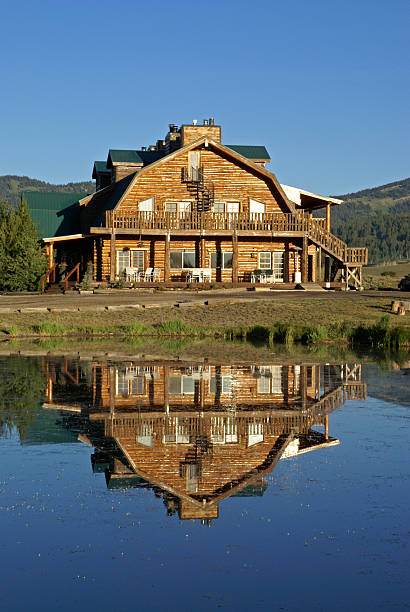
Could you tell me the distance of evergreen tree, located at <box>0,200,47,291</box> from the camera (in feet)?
141

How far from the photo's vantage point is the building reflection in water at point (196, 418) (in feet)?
30.5

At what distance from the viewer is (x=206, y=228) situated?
45188 millimetres

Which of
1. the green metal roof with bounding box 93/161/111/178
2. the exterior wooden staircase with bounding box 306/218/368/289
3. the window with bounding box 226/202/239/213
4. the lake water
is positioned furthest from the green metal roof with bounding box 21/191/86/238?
the lake water

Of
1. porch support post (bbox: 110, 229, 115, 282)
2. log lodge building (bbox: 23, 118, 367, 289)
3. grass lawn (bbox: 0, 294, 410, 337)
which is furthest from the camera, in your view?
log lodge building (bbox: 23, 118, 367, 289)

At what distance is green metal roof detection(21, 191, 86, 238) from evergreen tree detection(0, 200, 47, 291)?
649 centimetres

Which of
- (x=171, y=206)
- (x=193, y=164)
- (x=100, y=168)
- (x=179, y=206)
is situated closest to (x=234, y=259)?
(x=179, y=206)

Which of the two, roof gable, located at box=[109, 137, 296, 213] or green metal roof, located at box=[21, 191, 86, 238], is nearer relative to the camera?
roof gable, located at box=[109, 137, 296, 213]

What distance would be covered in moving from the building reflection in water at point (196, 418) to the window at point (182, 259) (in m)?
26.2

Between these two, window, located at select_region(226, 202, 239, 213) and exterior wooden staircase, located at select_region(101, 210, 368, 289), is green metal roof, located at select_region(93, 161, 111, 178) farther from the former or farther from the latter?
window, located at select_region(226, 202, 239, 213)

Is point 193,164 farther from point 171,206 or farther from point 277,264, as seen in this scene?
point 277,264

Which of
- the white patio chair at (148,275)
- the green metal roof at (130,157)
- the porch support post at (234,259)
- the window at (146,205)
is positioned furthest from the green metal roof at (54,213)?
the porch support post at (234,259)

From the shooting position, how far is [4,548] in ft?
23.3

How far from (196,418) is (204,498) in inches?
182

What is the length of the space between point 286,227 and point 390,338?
66.7 feet
